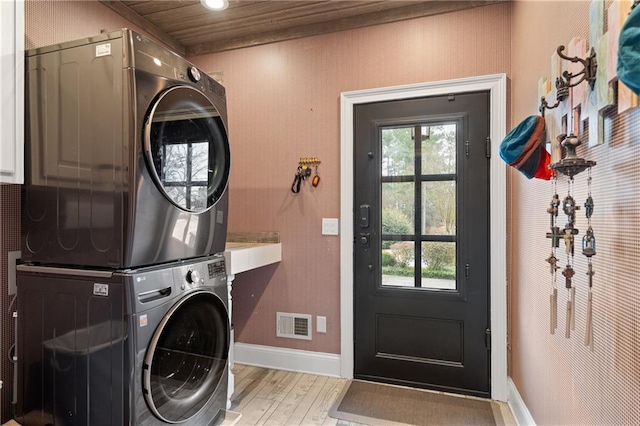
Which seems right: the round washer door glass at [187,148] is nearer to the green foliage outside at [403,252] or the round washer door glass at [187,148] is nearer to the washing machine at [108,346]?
the washing machine at [108,346]

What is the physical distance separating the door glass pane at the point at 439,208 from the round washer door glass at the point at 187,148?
1.35 metres

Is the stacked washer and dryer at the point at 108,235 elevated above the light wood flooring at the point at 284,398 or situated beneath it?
elevated above

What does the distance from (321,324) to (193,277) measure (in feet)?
4.25

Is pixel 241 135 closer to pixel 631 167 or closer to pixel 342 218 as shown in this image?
pixel 342 218

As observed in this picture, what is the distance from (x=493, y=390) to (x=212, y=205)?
6.81ft

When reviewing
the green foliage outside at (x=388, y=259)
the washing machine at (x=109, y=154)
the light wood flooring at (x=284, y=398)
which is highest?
the washing machine at (x=109, y=154)

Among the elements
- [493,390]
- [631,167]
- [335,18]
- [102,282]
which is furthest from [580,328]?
[335,18]

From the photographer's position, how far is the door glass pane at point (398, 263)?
2.34 m

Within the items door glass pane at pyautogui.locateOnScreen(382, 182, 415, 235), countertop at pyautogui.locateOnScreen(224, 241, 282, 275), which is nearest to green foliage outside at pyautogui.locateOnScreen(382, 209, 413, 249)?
door glass pane at pyautogui.locateOnScreen(382, 182, 415, 235)

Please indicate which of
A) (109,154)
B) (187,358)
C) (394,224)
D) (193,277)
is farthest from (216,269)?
(394,224)

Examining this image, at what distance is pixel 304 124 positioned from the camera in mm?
2561

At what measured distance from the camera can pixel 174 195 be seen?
1373 millimetres

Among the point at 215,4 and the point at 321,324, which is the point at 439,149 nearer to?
the point at 321,324

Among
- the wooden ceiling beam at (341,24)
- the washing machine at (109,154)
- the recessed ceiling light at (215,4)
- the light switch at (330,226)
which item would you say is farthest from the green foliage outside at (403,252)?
the recessed ceiling light at (215,4)
